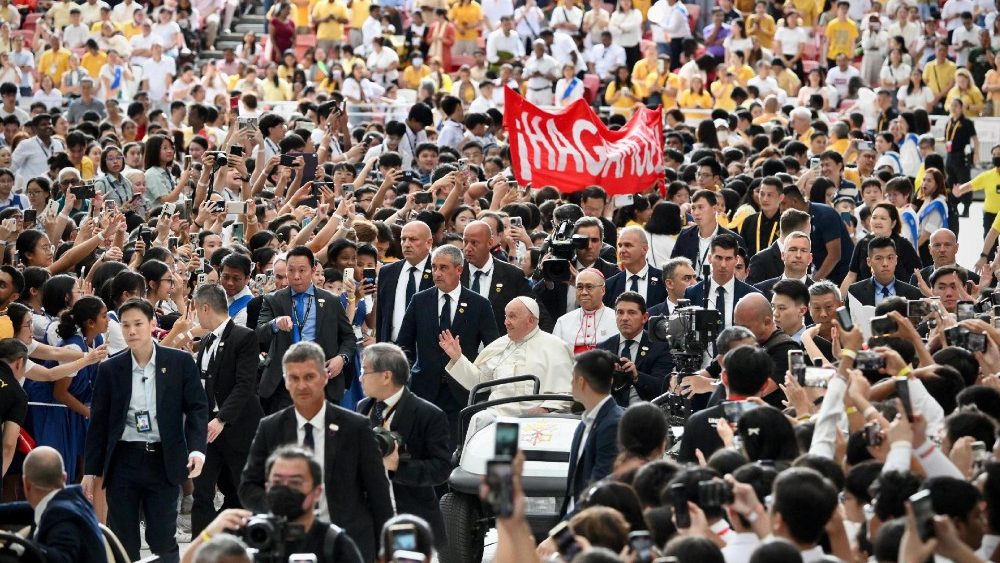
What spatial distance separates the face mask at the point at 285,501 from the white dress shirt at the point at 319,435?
1.37 meters

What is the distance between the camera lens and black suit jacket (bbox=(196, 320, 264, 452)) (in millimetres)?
11719

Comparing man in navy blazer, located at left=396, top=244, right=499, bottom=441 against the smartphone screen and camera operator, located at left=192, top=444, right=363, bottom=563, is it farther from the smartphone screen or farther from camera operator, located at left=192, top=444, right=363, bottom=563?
the smartphone screen

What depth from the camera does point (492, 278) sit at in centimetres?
1364

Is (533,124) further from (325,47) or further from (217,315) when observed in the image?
(325,47)

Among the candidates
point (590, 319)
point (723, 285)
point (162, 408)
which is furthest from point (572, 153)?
point (162, 408)

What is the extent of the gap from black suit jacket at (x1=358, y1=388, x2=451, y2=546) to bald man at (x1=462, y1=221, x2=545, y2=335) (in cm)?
394

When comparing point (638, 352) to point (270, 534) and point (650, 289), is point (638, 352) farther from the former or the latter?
point (270, 534)

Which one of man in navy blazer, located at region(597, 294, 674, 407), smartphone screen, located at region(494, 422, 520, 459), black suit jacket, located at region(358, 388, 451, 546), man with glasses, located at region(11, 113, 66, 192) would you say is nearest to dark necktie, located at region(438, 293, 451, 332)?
man in navy blazer, located at region(597, 294, 674, 407)

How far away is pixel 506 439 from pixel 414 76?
25.2 metres

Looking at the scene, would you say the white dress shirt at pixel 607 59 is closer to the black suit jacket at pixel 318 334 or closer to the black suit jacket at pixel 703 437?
the black suit jacket at pixel 318 334

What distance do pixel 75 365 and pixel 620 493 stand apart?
537 cm

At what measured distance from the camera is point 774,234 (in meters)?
15.9

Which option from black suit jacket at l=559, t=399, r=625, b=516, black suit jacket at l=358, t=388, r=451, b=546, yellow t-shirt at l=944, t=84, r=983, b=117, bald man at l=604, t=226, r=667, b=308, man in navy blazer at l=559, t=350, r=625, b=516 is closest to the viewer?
black suit jacket at l=559, t=399, r=625, b=516

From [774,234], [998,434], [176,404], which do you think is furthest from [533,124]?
[998,434]
